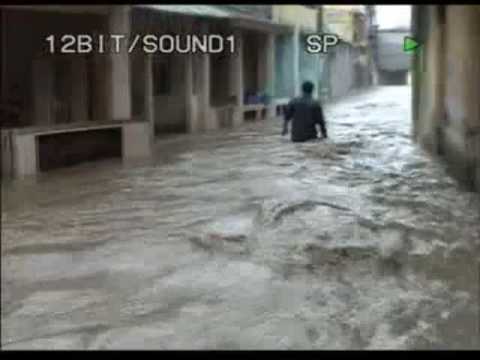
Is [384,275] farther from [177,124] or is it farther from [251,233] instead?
[177,124]

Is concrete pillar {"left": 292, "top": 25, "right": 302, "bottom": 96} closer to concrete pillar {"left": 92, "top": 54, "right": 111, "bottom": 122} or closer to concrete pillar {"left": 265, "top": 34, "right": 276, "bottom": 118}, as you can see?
concrete pillar {"left": 265, "top": 34, "right": 276, "bottom": 118}

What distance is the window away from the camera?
1322 cm

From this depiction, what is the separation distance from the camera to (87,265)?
4469mm

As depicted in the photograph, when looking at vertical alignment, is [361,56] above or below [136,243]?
above

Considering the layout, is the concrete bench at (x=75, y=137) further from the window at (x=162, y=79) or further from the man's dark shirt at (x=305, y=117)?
the window at (x=162, y=79)

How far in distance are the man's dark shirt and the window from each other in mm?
3975

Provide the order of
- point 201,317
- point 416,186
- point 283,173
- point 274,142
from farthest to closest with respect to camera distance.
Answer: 1. point 274,142
2. point 283,173
3. point 416,186
4. point 201,317

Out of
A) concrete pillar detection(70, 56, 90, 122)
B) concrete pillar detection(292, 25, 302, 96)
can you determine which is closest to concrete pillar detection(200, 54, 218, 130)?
concrete pillar detection(70, 56, 90, 122)

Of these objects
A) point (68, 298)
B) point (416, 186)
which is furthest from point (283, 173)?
point (68, 298)

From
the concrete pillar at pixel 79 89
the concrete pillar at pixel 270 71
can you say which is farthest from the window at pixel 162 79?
the concrete pillar at pixel 270 71

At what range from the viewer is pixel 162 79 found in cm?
1338

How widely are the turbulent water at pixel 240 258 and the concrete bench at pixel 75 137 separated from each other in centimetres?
27

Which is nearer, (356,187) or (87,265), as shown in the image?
(87,265)

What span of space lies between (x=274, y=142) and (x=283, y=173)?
2.51 metres
